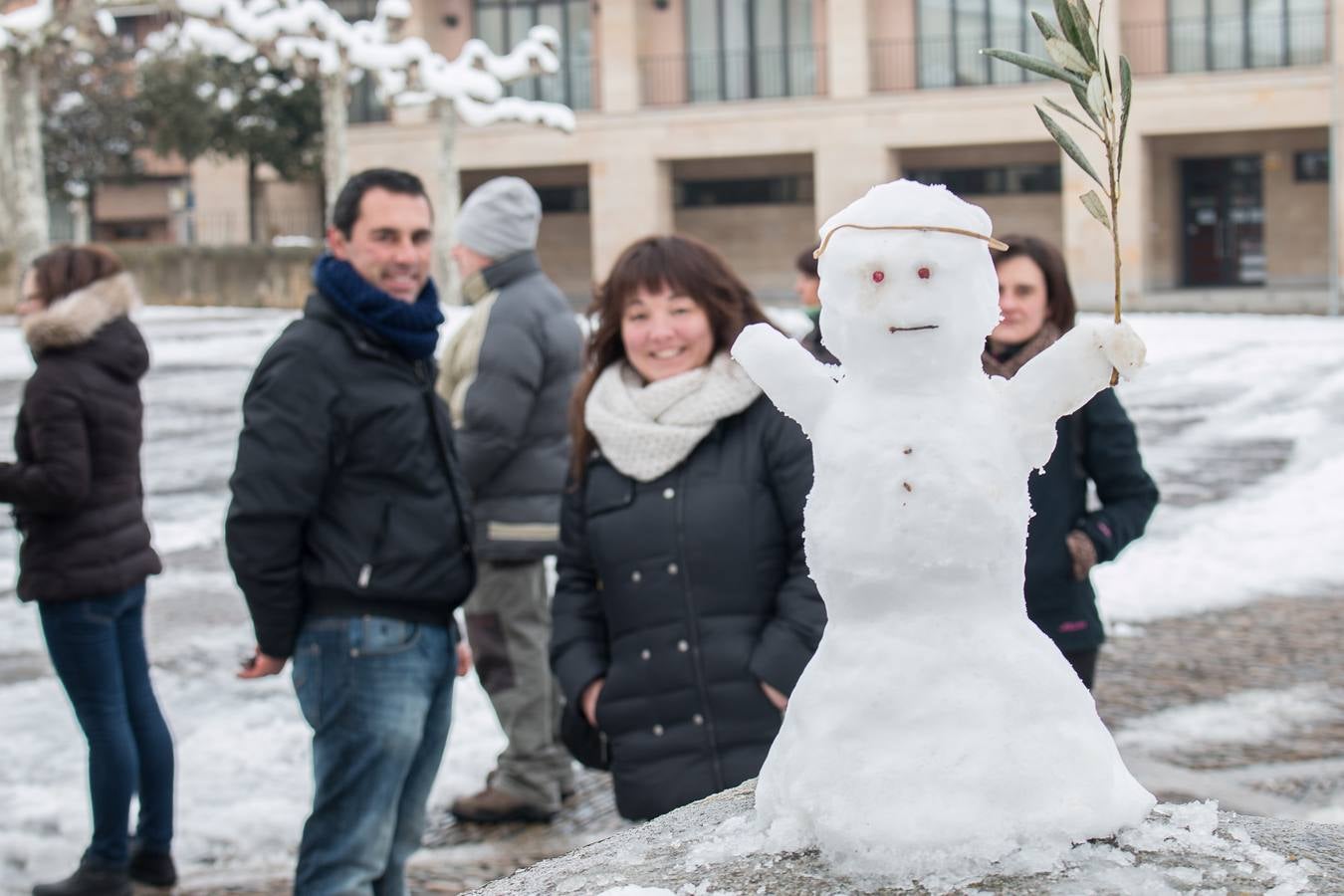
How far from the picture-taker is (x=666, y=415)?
357cm

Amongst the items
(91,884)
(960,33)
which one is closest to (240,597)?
(91,884)

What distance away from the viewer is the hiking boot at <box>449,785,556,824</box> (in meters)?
5.38

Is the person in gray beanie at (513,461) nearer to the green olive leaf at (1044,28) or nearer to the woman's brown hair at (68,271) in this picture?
the woman's brown hair at (68,271)

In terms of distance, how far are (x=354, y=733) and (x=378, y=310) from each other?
1.05 m

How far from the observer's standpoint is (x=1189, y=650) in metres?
7.56

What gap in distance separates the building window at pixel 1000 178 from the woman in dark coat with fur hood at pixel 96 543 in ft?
102

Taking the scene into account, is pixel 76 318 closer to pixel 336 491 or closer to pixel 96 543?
pixel 96 543

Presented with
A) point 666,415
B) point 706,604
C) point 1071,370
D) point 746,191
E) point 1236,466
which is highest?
point 746,191

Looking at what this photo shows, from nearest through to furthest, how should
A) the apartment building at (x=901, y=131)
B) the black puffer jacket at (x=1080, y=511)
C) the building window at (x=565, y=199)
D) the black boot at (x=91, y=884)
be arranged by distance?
the black puffer jacket at (x=1080, y=511), the black boot at (x=91, y=884), the apartment building at (x=901, y=131), the building window at (x=565, y=199)

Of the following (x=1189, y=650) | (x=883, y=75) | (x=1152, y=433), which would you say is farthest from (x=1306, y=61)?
(x=1189, y=650)

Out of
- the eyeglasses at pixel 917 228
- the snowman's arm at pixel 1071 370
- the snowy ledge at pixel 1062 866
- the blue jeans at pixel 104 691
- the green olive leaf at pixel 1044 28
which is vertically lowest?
the blue jeans at pixel 104 691

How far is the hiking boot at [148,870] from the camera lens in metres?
4.82

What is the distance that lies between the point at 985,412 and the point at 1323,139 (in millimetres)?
34309

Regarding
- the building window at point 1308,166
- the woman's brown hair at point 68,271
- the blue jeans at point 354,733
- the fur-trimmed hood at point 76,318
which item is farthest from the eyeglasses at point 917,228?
the building window at point 1308,166
